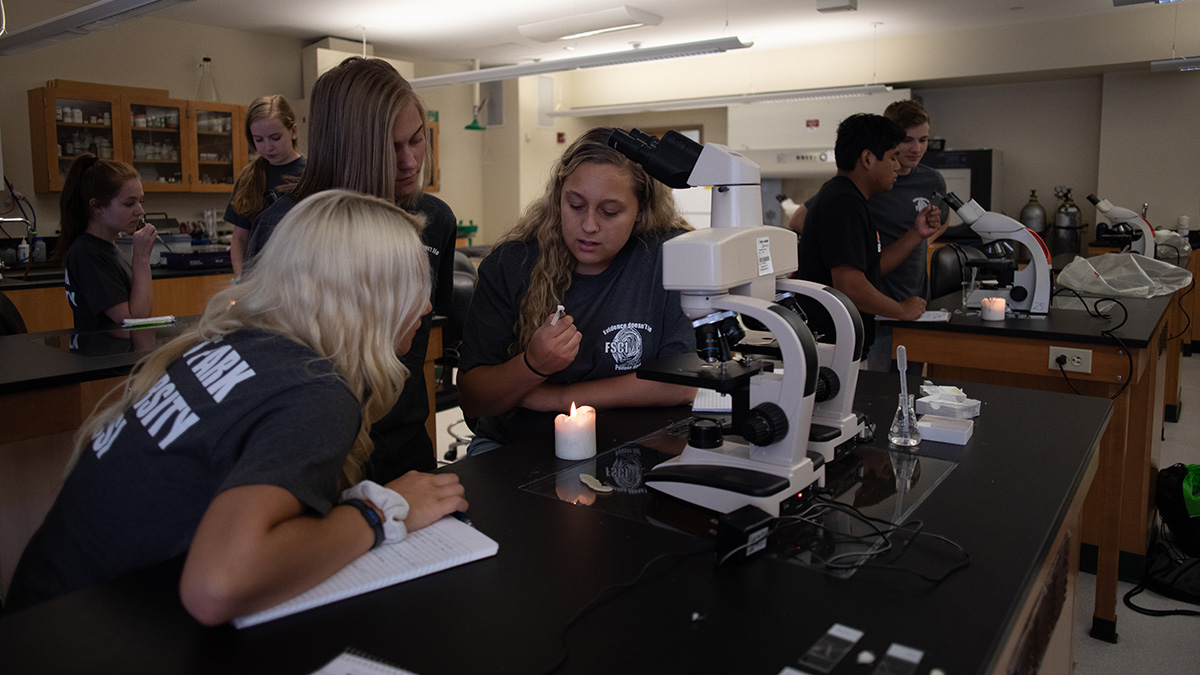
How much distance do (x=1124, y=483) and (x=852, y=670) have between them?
215cm

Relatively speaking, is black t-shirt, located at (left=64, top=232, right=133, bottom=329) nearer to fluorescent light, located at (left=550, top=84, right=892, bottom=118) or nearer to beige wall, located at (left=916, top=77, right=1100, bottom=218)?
fluorescent light, located at (left=550, top=84, right=892, bottom=118)

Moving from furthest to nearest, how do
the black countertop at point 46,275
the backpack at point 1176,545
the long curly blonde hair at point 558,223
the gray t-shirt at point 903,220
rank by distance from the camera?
1. the black countertop at point 46,275
2. the gray t-shirt at point 903,220
3. the backpack at point 1176,545
4. the long curly blonde hair at point 558,223

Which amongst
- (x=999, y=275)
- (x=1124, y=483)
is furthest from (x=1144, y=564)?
(x=999, y=275)

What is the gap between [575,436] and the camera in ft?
4.33

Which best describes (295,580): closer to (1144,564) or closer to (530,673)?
(530,673)

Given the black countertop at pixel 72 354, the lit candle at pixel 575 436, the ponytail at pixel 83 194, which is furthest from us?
the ponytail at pixel 83 194

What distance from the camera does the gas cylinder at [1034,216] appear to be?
20.8 ft

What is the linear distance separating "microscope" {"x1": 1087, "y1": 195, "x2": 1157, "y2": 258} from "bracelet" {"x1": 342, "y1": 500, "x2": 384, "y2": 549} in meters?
3.94

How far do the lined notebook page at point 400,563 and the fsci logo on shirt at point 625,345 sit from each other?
716 millimetres

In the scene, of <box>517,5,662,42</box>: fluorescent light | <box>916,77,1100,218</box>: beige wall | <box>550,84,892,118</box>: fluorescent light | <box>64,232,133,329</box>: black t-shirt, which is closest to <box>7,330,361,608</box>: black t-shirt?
<box>64,232,133,329</box>: black t-shirt

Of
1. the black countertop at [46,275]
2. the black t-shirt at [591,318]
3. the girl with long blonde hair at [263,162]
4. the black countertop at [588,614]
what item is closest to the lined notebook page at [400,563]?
the black countertop at [588,614]

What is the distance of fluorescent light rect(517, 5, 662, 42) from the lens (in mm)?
5098

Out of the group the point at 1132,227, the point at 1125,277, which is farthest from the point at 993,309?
the point at 1132,227

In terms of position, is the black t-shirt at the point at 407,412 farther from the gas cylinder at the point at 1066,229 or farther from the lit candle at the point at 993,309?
the gas cylinder at the point at 1066,229
